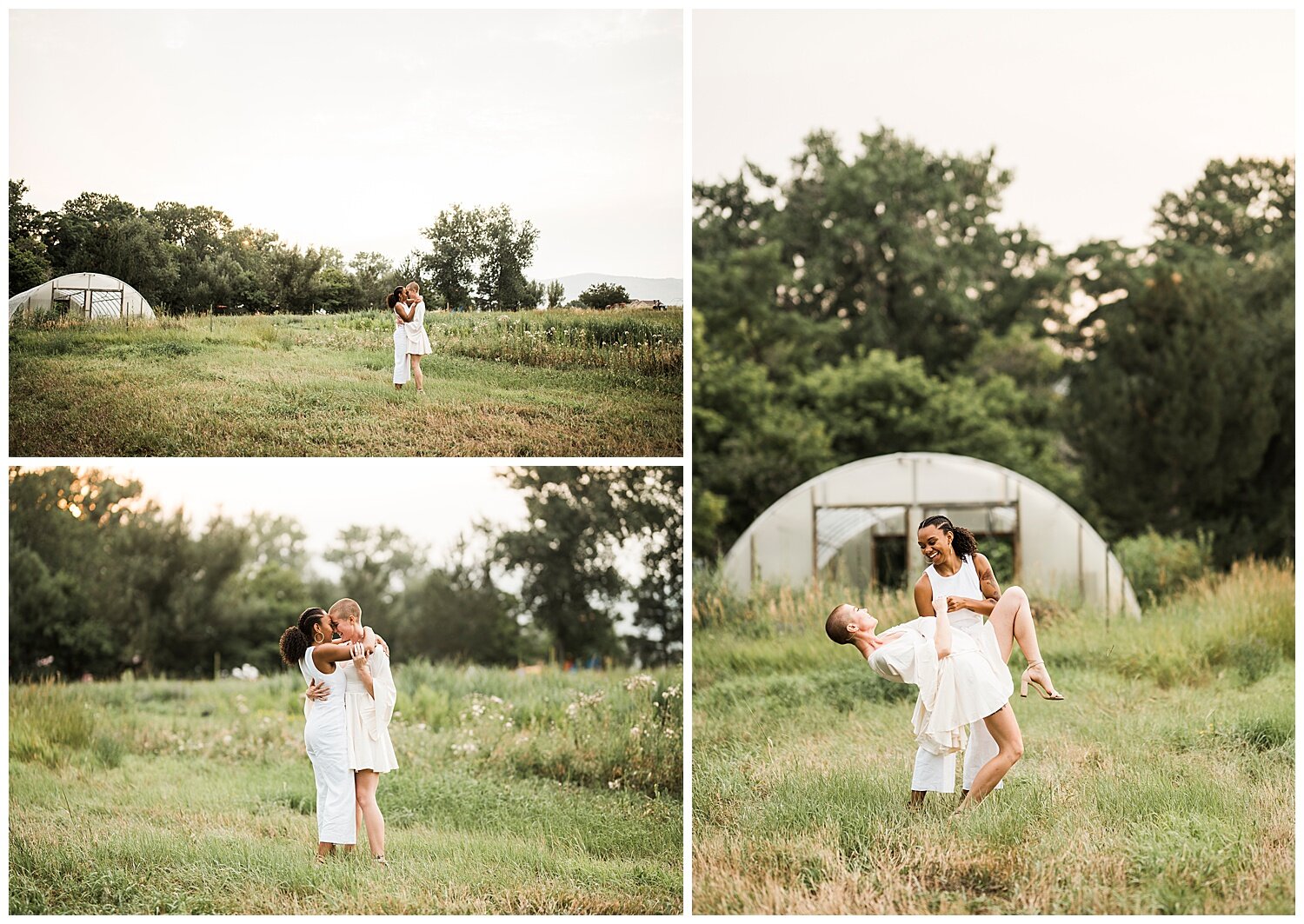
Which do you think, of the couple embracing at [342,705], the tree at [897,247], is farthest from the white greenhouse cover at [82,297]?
the tree at [897,247]

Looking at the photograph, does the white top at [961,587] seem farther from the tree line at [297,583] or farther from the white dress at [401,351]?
the tree line at [297,583]

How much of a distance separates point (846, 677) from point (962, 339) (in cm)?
958

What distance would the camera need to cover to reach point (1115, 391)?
13.0m

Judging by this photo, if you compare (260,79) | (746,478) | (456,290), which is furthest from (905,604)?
(746,478)

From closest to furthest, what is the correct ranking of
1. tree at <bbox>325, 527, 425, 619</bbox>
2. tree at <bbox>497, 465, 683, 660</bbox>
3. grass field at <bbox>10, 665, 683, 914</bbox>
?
grass field at <bbox>10, 665, 683, 914</bbox> < tree at <bbox>497, 465, 683, 660</bbox> < tree at <bbox>325, 527, 425, 619</bbox>

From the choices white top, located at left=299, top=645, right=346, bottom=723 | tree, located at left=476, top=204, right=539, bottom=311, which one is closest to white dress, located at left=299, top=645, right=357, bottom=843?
white top, located at left=299, top=645, right=346, bottom=723

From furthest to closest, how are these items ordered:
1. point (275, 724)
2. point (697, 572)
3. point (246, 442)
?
point (697, 572), point (275, 724), point (246, 442)

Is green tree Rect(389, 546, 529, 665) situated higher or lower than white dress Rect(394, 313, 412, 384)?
lower

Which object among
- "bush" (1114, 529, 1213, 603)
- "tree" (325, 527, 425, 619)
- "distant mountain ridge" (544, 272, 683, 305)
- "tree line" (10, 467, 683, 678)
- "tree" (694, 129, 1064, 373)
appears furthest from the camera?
"tree" (694, 129, 1064, 373)

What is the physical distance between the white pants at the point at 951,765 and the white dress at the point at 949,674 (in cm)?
→ 11

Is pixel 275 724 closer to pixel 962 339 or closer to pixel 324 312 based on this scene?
pixel 324 312

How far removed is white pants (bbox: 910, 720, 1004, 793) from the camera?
473 cm

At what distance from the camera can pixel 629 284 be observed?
5293mm

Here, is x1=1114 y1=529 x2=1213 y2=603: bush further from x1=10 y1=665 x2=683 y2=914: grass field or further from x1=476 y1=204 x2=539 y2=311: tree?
x1=476 y1=204 x2=539 y2=311: tree
